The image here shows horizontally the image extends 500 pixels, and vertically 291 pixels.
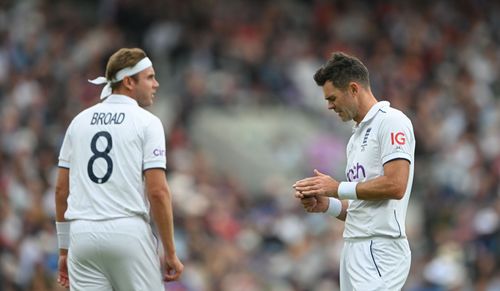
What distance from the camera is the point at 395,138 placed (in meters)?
8.01

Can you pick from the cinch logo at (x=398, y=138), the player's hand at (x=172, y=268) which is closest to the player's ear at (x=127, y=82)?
the player's hand at (x=172, y=268)

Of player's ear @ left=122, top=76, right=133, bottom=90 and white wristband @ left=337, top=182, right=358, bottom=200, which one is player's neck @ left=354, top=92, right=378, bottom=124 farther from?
player's ear @ left=122, top=76, right=133, bottom=90

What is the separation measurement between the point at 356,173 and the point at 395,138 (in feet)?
1.38

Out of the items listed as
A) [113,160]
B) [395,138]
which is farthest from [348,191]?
[113,160]

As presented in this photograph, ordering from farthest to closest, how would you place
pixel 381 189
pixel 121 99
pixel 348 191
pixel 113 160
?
pixel 121 99 → pixel 113 160 → pixel 348 191 → pixel 381 189

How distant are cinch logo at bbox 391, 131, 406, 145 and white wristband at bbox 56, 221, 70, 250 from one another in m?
2.45

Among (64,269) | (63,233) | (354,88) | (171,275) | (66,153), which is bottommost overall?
(171,275)

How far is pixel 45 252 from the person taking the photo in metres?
15.4

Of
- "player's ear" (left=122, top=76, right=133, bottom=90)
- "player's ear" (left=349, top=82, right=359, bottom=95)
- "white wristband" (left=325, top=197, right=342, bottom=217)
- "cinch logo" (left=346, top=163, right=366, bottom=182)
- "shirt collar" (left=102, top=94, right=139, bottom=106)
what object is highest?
"player's ear" (left=122, top=76, right=133, bottom=90)

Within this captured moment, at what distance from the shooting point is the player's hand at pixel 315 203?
8.27m

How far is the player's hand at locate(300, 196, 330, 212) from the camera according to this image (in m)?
8.27

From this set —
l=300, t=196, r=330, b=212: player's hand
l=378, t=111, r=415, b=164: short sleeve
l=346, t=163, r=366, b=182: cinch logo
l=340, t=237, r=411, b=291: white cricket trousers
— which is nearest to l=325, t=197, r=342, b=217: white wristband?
l=300, t=196, r=330, b=212: player's hand

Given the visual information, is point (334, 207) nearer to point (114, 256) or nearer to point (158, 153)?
point (158, 153)

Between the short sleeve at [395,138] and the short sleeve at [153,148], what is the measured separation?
59.6 inches
